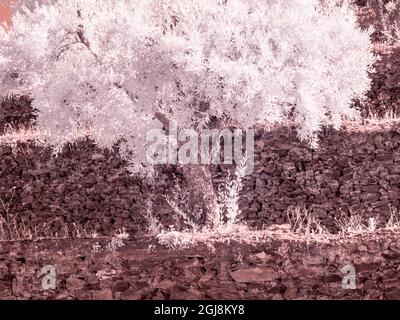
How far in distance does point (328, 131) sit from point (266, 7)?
234 centimetres

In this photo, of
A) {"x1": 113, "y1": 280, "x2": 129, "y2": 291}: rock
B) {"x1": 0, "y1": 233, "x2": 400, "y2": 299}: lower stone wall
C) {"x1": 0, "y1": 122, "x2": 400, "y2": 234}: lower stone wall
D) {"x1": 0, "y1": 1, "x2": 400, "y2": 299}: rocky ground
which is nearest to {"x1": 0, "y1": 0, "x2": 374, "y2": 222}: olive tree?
{"x1": 0, "y1": 122, "x2": 400, "y2": 234}: lower stone wall

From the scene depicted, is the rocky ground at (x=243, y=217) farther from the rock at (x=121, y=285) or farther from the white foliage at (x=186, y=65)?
the white foliage at (x=186, y=65)

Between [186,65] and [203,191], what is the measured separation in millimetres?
2302

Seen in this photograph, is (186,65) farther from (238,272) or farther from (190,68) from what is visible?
(238,272)

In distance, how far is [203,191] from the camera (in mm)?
11109

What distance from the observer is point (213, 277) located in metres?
8.86

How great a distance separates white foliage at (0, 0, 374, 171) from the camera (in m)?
9.98

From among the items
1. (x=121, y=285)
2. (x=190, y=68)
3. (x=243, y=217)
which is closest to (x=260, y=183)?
(x=243, y=217)

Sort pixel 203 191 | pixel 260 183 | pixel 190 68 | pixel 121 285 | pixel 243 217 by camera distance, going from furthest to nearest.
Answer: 1. pixel 260 183
2. pixel 243 217
3. pixel 203 191
4. pixel 190 68
5. pixel 121 285

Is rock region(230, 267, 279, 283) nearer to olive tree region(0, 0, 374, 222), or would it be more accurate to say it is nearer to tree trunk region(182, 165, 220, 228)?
tree trunk region(182, 165, 220, 228)

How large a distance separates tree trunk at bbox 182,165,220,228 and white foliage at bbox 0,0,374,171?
880 millimetres

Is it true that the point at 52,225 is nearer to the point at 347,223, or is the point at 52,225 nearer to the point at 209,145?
the point at 209,145

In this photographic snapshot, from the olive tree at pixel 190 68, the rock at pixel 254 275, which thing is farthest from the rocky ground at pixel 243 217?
the olive tree at pixel 190 68
